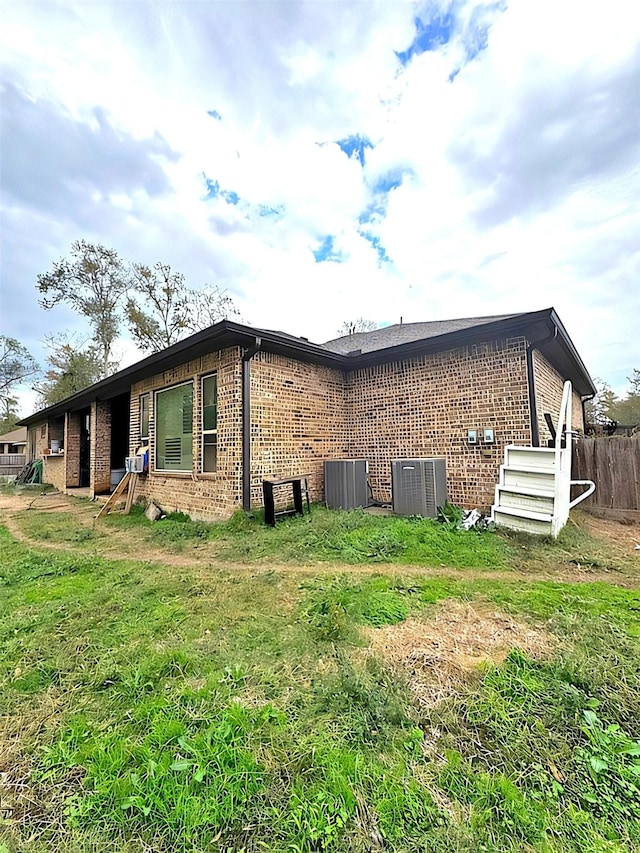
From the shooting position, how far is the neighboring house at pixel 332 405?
5.71 m

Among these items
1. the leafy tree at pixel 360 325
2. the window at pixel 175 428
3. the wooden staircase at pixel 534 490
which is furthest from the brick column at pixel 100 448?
the leafy tree at pixel 360 325

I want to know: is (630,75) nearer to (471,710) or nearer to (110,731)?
(471,710)

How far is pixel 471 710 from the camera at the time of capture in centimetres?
165

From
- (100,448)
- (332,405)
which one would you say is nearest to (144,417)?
(100,448)

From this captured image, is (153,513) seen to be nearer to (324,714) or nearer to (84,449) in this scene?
(324,714)

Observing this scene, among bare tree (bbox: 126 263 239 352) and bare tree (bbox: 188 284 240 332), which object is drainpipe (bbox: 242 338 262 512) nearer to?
bare tree (bbox: 126 263 239 352)

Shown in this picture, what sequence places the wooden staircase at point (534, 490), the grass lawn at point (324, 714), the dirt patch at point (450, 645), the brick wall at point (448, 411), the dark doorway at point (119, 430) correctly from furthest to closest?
the dark doorway at point (119, 430), the brick wall at point (448, 411), the wooden staircase at point (534, 490), the dirt patch at point (450, 645), the grass lawn at point (324, 714)

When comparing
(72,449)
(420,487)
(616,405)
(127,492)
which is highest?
(616,405)

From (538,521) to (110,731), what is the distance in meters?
4.83

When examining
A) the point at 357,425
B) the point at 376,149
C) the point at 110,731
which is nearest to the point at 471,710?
the point at 110,731

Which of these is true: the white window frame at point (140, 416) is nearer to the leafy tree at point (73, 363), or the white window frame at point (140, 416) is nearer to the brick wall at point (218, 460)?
the brick wall at point (218, 460)

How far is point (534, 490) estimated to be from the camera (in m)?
4.78

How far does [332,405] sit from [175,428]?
3340 mm

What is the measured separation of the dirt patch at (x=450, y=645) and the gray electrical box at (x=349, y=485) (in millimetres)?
3605
